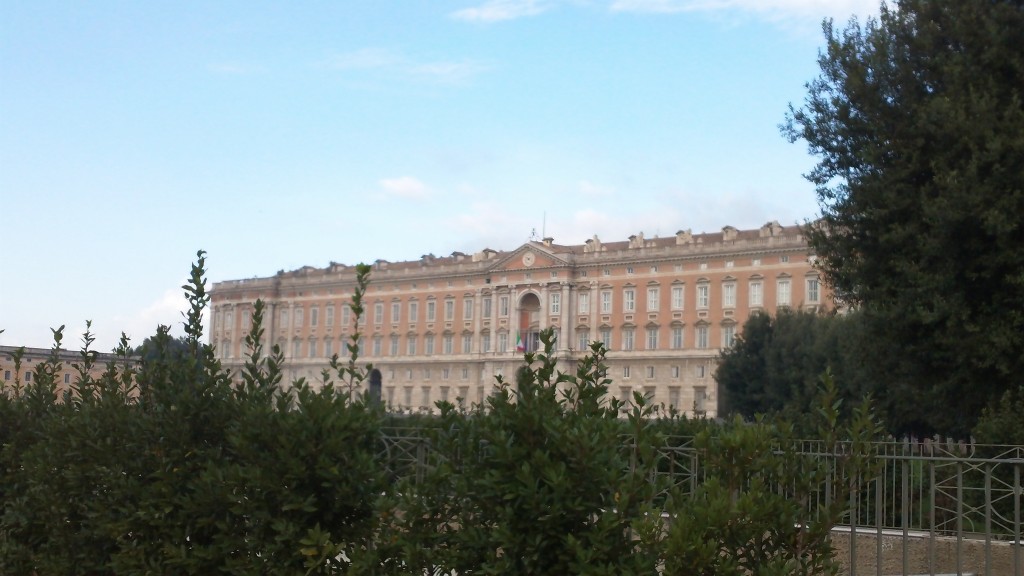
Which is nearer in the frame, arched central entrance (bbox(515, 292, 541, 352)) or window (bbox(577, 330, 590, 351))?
window (bbox(577, 330, 590, 351))

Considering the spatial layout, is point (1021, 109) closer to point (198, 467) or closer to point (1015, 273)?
point (1015, 273)

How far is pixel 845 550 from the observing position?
7859mm

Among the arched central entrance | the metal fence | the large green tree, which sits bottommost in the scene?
the metal fence

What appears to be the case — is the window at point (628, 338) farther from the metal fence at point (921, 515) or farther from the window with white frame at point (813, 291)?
the metal fence at point (921, 515)

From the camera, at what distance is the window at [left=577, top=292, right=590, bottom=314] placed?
205ft

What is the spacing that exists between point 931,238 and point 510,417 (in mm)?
8578

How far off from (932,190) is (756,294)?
1765 inches

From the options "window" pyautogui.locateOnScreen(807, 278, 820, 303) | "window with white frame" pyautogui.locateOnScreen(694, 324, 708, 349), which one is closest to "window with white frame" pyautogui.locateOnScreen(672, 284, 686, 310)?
"window with white frame" pyautogui.locateOnScreen(694, 324, 708, 349)

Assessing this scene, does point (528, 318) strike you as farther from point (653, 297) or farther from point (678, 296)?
point (678, 296)

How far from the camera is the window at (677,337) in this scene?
58469mm

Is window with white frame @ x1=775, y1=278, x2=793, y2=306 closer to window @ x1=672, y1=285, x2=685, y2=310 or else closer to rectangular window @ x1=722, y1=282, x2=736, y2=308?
rectangular window @ x1=722, y1=282, x2=736, y2=308

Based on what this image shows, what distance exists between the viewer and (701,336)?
57688 millimetres

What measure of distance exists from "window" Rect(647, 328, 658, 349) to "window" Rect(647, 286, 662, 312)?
1.07 meters

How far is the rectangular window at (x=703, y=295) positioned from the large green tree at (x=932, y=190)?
147 feet
